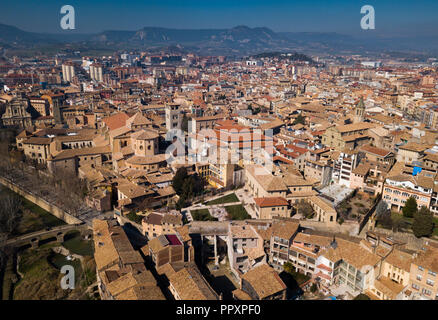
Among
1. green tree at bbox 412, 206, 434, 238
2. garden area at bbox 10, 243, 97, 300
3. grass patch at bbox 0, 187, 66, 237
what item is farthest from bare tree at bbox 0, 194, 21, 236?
green tree at bbox 412, 206, 434, 238

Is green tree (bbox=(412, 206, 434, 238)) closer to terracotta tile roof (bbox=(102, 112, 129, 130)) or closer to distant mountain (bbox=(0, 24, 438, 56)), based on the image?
terracotta tile roof (bbox=(102, 112, 129, 130))

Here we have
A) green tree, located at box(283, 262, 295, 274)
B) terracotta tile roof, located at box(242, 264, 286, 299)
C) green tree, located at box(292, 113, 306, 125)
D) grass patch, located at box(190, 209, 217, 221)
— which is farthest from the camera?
green tree, located at box(292, 113, 306, 125)

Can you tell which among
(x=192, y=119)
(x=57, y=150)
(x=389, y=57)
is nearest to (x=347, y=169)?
(x=192, y=119)

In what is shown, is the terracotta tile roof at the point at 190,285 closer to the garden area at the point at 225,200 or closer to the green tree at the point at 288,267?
the green tree at the point at 288,267

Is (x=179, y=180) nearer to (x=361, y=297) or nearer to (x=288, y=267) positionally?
(x=288, y=267)

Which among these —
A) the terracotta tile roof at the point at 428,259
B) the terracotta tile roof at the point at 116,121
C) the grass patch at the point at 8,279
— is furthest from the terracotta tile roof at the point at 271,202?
the terracotta tile roof at the point at 116,121
